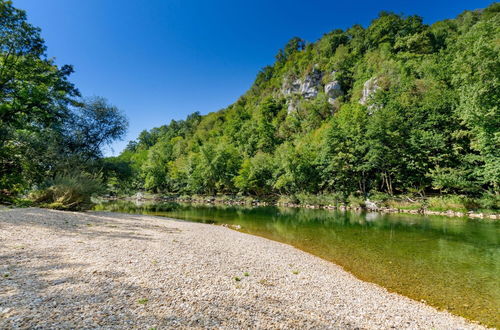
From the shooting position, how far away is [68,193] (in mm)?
15867

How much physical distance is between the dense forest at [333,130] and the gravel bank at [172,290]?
455 inches

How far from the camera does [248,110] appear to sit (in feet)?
354

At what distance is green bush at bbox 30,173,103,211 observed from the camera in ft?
50.6

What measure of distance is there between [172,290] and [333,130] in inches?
1581

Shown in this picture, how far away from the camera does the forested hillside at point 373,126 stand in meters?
24.9

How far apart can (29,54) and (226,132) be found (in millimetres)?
76200

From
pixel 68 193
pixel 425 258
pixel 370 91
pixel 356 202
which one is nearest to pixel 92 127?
Result: pixel 68 193

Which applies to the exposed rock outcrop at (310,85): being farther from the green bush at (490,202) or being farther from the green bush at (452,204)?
the green bush at (490,202)

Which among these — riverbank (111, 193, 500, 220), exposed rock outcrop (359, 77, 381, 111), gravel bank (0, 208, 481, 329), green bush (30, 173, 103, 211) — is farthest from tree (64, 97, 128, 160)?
exposed rock outcrop (359, 77, 381, 111)

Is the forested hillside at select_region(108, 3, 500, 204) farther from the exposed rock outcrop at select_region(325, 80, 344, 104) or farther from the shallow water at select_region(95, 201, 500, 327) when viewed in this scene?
the shallow water at select_region(95, 201, 500, 327)

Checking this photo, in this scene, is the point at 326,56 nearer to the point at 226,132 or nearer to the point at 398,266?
the point at 226,132

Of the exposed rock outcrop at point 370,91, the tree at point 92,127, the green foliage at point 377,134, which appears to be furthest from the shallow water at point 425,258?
the exposed rock outcrop at point 370,91

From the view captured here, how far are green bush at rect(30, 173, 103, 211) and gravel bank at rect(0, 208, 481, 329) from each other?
7487 mm

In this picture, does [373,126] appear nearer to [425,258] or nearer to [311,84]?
[425,258]
